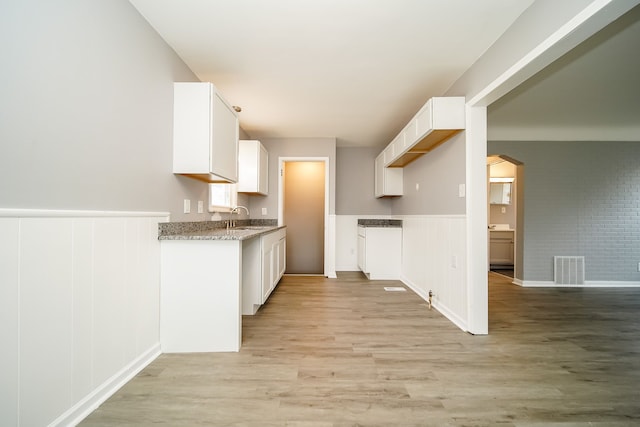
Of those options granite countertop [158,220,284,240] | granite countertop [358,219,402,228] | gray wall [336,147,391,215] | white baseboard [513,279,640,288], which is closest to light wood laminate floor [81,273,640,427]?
granite countertop [158,220,284,240]

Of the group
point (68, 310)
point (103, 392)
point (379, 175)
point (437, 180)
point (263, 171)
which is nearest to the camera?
point (68, 310)

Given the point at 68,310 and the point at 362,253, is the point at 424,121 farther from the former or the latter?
the point at 68,310

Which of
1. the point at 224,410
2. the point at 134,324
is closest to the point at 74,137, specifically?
the point at 134,324

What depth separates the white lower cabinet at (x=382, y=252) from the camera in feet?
15.3

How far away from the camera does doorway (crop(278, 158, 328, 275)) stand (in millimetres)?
6223

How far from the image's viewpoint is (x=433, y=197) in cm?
345

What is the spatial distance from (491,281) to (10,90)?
18.8 ft

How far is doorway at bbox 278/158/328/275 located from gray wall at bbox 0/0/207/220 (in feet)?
13.4

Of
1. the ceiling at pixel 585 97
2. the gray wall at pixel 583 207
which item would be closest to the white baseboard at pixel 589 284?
the gray wall at pixel 583 207

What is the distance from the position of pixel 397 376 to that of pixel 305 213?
15.3ft

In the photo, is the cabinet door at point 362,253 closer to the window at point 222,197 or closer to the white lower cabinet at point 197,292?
the window at point 222,197

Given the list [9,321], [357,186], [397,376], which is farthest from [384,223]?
[9,321]

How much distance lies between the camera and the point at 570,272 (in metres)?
4.36

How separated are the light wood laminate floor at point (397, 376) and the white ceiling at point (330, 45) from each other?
2373mm
